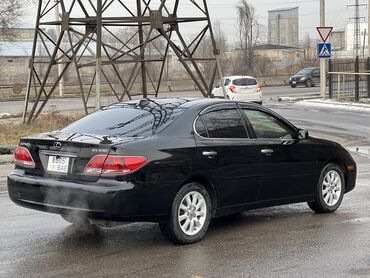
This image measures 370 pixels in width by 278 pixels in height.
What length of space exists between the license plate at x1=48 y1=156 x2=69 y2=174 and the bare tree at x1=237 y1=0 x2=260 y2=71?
6000 centimetres

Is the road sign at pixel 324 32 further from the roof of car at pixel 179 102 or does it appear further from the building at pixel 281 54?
the building at pixel 281 54

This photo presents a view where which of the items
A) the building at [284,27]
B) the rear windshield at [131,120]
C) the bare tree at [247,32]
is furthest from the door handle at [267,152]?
the building at [284,27]

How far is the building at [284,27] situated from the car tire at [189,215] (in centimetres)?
10603

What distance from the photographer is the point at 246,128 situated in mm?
7230

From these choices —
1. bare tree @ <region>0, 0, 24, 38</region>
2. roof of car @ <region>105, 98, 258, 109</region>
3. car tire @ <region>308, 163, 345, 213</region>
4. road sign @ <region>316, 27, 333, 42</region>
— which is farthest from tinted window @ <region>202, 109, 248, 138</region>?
road sign @ <region>316, 27, 333, 42</region>

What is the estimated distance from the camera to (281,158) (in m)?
7.46

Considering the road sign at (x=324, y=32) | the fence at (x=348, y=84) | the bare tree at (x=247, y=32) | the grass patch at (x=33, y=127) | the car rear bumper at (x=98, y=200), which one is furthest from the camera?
the bare tree at (x=247, y=32)

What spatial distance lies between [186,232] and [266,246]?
32.3 inches

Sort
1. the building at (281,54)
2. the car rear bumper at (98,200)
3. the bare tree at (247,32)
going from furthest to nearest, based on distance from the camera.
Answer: the building at (281,54), the bare tree at (247,32), the car rear bumper at (98,200)

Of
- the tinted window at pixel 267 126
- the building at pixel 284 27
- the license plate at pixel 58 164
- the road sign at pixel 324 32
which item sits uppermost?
the building at pixel 284 27

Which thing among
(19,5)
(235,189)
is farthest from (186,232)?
(19,5)

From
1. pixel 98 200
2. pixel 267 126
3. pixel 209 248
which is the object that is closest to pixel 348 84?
pixel 267 126

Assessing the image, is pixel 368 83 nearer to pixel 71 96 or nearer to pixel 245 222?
pixel 71 96

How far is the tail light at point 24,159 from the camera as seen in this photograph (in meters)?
6.60
